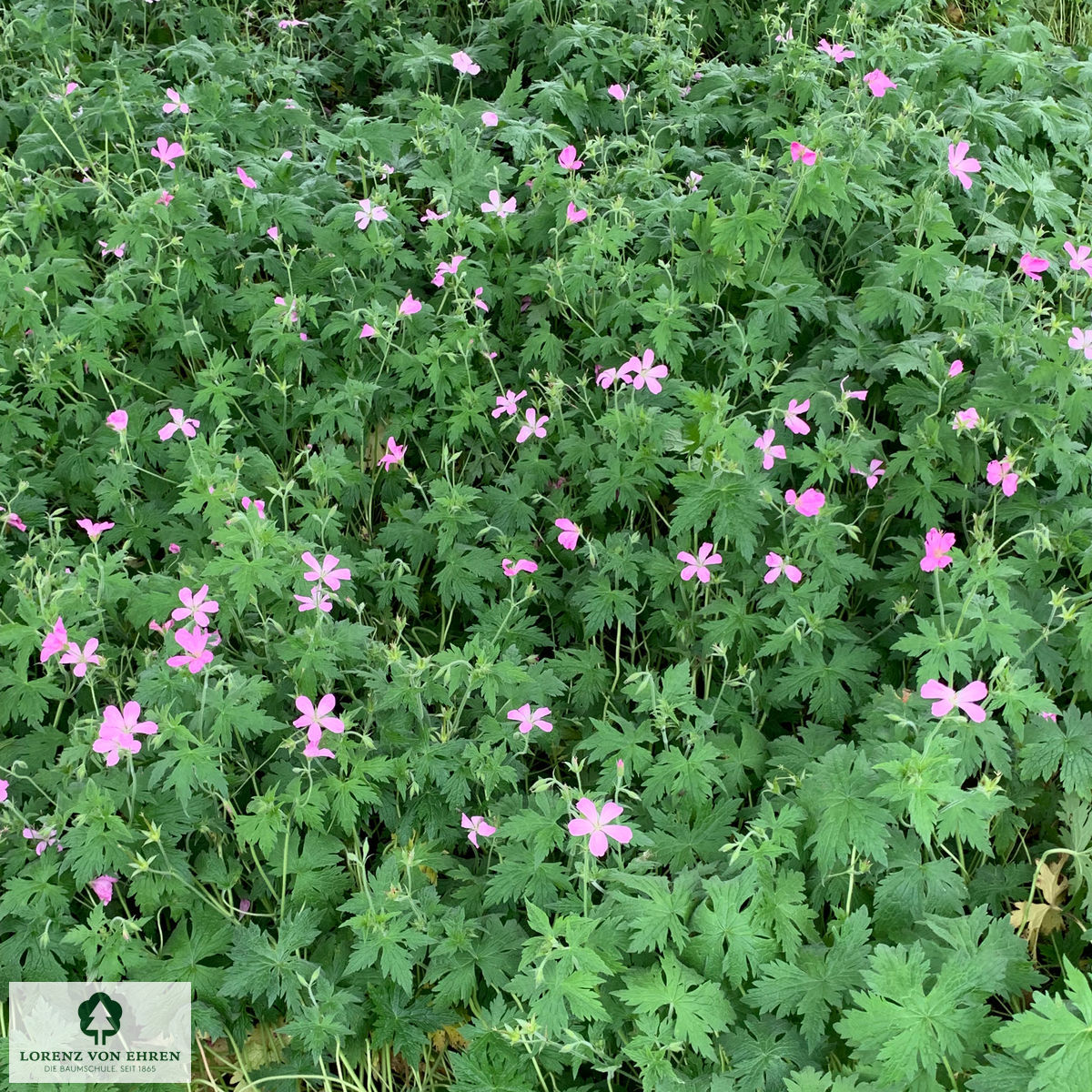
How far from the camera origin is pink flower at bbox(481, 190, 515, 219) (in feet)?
11.8

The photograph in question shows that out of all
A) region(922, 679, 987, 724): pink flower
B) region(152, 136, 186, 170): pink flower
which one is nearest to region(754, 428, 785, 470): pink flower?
region(922, 679, 987, 724): pink flower

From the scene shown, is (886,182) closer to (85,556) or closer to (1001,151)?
(1001,151)

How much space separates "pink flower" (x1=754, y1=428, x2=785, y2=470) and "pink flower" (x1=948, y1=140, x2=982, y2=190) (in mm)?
1303

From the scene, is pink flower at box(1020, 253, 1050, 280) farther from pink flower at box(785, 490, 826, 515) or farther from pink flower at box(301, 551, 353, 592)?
pink flower at box(301, 551, 353, 592)

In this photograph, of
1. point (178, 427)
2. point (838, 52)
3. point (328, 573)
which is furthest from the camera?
point (838, 52)

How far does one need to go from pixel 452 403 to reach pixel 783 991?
214cm

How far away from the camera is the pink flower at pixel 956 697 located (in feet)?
7.21

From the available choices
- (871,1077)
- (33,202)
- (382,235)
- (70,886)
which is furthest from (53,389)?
(871,1077)

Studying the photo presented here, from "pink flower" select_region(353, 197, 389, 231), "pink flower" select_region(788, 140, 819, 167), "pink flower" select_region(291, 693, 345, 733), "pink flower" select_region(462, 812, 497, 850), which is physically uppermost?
"pink flower" select_region(788, 140, 819, 167)

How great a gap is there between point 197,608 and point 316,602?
1.02 feet

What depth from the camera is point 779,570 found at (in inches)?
108

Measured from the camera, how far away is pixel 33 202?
3.85 meters

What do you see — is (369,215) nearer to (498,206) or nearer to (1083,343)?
(498,206)

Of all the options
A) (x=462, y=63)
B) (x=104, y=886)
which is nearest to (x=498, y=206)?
(x=462, y=63)
